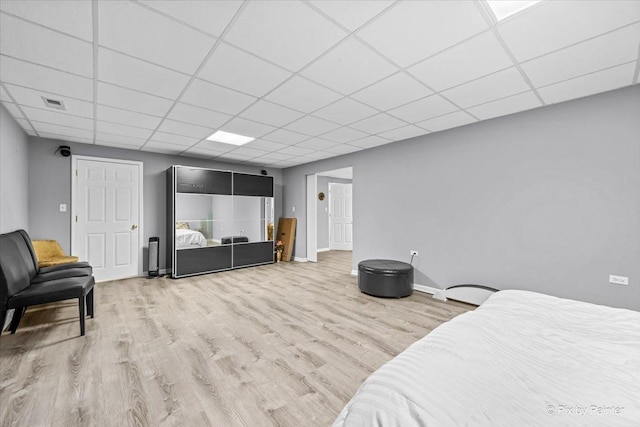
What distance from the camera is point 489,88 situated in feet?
8.77

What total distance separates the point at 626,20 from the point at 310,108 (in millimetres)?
2514

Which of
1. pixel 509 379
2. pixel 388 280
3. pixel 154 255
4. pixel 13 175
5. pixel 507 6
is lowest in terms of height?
pixel 388 280

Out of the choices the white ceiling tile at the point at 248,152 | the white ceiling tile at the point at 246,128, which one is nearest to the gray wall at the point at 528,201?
the white ceiling tile at the point at 246,128

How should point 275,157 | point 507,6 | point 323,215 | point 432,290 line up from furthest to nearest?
point 323,215 → point 275,157 → point 432,290 → point 507,6

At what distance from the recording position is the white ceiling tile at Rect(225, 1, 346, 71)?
166 cm

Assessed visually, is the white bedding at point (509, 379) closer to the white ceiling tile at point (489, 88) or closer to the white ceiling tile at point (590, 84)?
the white ceiling tile at point (489, 88)

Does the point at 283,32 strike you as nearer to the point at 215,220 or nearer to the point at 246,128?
the point at 246,128

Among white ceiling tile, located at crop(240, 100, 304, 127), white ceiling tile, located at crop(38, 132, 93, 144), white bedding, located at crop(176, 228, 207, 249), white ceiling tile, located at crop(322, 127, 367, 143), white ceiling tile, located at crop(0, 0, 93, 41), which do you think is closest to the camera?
white ceiling tile, located at crop(0, 0, 93, 41)

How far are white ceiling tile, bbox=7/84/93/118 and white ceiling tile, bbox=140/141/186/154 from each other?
1.39m

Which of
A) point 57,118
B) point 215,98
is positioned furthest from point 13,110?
point 215,98

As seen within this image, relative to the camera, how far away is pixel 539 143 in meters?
3.18

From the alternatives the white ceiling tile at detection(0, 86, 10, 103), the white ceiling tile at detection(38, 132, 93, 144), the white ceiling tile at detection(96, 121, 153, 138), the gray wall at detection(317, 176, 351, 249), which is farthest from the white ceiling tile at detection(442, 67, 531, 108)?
the gray wall at detection(317, 176, 351, 249)

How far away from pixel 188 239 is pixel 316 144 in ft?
10.2

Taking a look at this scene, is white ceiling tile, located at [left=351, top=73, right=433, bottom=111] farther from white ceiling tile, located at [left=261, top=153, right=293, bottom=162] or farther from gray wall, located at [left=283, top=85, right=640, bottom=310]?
white ceiling tile, located at [left=261, top=153, right=293, bottom=162]
